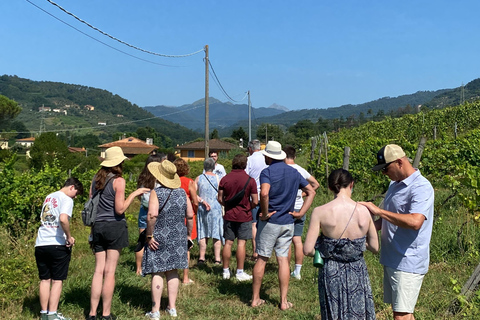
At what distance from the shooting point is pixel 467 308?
162 inches

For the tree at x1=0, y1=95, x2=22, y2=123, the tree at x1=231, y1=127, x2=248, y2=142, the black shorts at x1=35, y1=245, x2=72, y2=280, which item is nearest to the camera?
the black shorts at x1=35, y1=245, x2=72, y2=280

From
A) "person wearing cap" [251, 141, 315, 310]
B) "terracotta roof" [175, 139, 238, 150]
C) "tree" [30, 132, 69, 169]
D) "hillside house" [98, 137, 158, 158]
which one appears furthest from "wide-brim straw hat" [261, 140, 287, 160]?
"hillside house" [98, 137, 158, 158]

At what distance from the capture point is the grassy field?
466 centimetres

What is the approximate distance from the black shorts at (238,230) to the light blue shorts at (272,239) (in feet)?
3.27

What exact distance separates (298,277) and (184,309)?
167cm

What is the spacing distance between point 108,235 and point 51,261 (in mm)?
571

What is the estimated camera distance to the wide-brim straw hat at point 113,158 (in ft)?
14.6

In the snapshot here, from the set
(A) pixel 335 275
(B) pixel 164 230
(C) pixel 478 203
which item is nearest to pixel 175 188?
(B) pixel 164 230

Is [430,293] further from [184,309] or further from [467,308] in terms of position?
[184,309]

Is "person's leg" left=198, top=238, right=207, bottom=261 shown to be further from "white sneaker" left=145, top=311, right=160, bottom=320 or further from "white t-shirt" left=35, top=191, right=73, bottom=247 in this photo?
"white t-shirt" left=35, top=191, right=73, bottom=247

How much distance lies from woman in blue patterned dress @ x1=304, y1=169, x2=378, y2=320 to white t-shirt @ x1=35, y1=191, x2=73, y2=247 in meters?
2.39

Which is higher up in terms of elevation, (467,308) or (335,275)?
(335,275)

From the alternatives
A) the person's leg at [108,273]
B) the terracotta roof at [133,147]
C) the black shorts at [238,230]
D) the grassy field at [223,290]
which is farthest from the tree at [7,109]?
the person's leg at [108,273]

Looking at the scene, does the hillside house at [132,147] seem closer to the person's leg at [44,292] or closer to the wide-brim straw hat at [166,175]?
the person's leg at [44,292]
